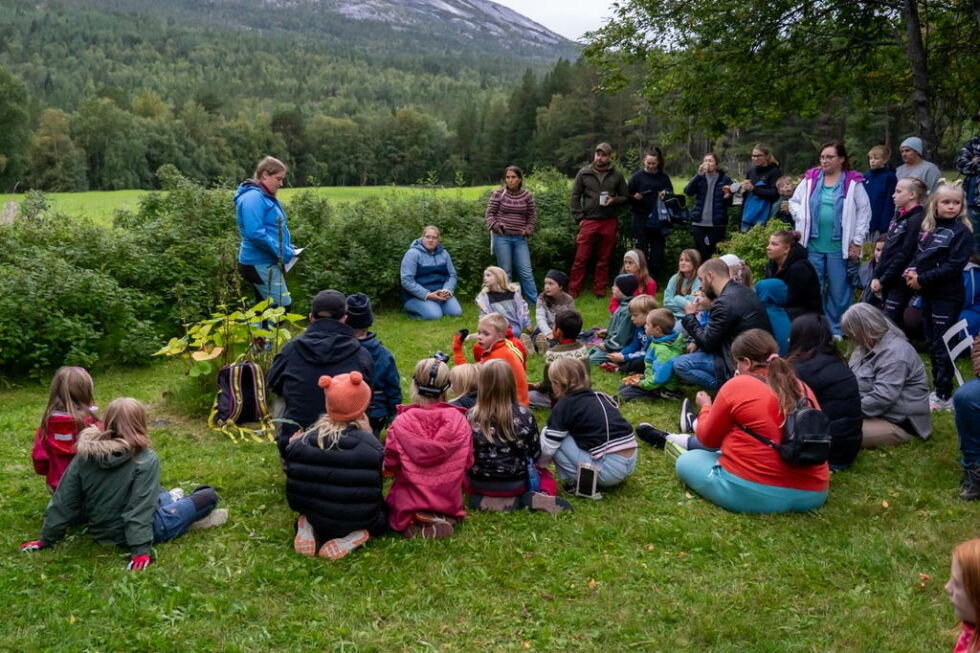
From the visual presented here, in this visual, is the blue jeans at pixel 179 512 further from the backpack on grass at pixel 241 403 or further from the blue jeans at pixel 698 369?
the blue jeans at pixel 698 369

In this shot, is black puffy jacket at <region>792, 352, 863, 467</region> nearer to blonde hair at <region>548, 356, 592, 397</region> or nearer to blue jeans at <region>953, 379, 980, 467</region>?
blue jeans at <region>953, 379, 980, 467</region>

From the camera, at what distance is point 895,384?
244 inches

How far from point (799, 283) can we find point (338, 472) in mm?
4953

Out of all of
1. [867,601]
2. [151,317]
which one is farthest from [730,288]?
[151,317]

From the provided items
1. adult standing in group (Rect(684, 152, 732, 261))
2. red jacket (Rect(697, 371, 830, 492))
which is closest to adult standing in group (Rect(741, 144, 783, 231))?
adult standing in group (Rect(684, 152, 732, 261))

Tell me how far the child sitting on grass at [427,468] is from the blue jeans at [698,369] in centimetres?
317

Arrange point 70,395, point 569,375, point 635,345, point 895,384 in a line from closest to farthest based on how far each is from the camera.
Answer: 1. point 70,395
2. point 569,375
3. point 895,384
4. point 635,345

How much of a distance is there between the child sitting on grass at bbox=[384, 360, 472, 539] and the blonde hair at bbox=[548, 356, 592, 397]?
799mm

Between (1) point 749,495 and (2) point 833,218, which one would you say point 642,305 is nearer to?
(2) point 833,218

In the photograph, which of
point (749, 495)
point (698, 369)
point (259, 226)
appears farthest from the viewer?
point (259, 226)

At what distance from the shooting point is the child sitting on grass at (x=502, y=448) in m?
5.04

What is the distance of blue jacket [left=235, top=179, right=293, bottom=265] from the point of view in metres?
7.81

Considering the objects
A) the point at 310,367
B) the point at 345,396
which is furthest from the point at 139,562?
the point at 310,367

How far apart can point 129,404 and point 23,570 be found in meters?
1.05
